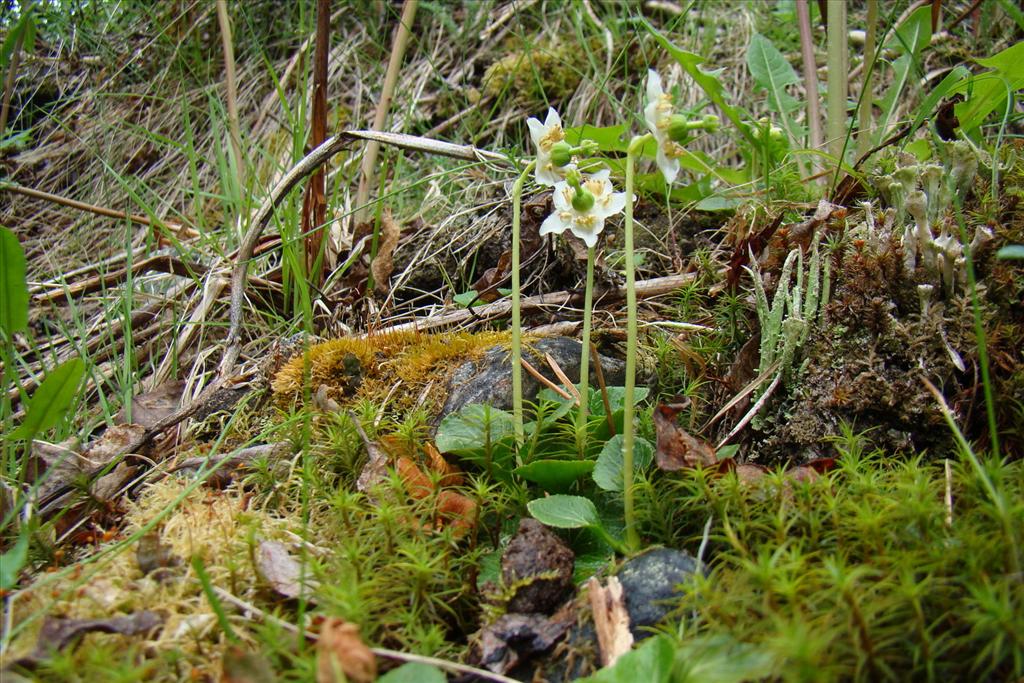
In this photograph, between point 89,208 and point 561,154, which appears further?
point 89,208

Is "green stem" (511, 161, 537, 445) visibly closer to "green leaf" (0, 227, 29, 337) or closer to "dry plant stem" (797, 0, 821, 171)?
"green leaf" (0, 227, 29, 337)

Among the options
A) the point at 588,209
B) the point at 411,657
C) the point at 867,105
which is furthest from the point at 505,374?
the point at 867,105

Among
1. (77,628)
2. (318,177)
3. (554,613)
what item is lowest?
(554,613)

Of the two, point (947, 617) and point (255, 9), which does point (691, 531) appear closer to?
point (947, 617)

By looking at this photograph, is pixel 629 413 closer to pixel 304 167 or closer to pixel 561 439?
pixel 561 439

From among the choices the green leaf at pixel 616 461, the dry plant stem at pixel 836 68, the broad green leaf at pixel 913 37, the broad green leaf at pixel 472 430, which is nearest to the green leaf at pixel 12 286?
the broad green leaf at pixel 472 430

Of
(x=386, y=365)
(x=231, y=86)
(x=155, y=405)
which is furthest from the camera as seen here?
(x=231, y=86)

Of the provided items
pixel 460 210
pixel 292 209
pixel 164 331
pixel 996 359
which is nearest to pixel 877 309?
pixel 996 359

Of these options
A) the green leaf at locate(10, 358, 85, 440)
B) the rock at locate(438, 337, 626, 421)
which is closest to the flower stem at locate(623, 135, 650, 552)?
the rock at locate(438, 337, 626, 421)
